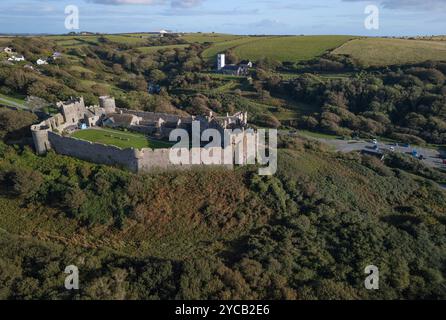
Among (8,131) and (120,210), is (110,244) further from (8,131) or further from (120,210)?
(8,131)

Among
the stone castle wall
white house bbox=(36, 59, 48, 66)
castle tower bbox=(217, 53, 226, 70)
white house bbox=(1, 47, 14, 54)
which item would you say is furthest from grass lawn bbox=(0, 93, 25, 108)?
castle tower bbox=(217, 53, 226, 70)

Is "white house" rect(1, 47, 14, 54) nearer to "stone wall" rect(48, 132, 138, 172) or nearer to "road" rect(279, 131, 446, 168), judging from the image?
"stone wall" rect(48, 132, 138, 172)

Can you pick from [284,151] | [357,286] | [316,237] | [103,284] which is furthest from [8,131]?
[357,286]

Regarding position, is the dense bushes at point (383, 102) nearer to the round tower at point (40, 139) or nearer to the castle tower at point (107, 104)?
the castle tower at point (107, 104)

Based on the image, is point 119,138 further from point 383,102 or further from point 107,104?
point 383,102

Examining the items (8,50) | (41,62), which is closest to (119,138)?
(41,62)

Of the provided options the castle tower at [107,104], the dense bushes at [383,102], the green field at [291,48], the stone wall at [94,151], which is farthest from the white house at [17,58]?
the green field at [291,48]
